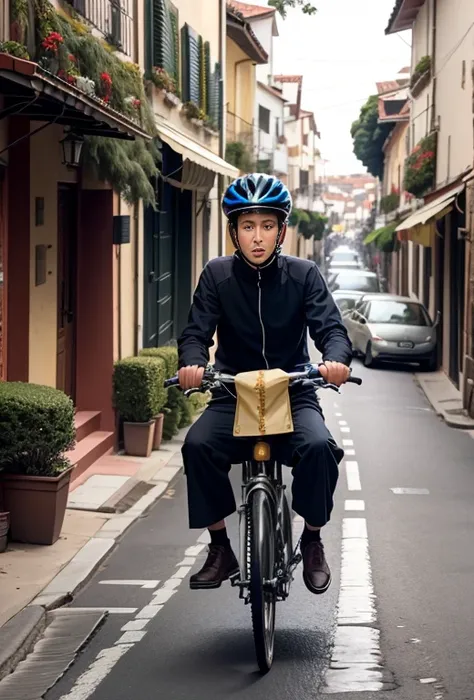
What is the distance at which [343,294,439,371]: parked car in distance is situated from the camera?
2547 centimetres

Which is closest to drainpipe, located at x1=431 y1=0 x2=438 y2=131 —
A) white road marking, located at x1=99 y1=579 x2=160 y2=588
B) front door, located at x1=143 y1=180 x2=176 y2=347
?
front door, located at x1=143 y1=180 x2=176 y2=347

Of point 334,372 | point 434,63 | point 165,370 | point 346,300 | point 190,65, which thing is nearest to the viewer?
point 334,372

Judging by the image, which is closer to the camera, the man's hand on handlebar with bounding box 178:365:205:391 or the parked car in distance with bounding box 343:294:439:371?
the man's hand on handlebar with bounding box 178:365:205:391

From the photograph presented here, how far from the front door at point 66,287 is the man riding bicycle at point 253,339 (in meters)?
6.66

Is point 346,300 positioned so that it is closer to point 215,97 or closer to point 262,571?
point 215,97

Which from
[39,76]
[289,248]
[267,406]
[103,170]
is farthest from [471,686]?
[289,248]

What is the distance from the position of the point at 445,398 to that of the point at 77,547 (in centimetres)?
1266

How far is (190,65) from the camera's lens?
1950 cm

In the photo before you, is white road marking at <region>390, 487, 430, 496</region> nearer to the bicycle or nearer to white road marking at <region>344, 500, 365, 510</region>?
white road marking at <region>344, 500, 365, 510</region>

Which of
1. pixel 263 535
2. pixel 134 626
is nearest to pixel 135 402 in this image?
pixel 134 626

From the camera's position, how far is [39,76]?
721cm

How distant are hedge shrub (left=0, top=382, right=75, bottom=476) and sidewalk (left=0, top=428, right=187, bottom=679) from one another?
571 mm

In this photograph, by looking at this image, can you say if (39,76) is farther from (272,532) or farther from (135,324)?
(135,324)

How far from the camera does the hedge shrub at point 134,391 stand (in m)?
13.3
